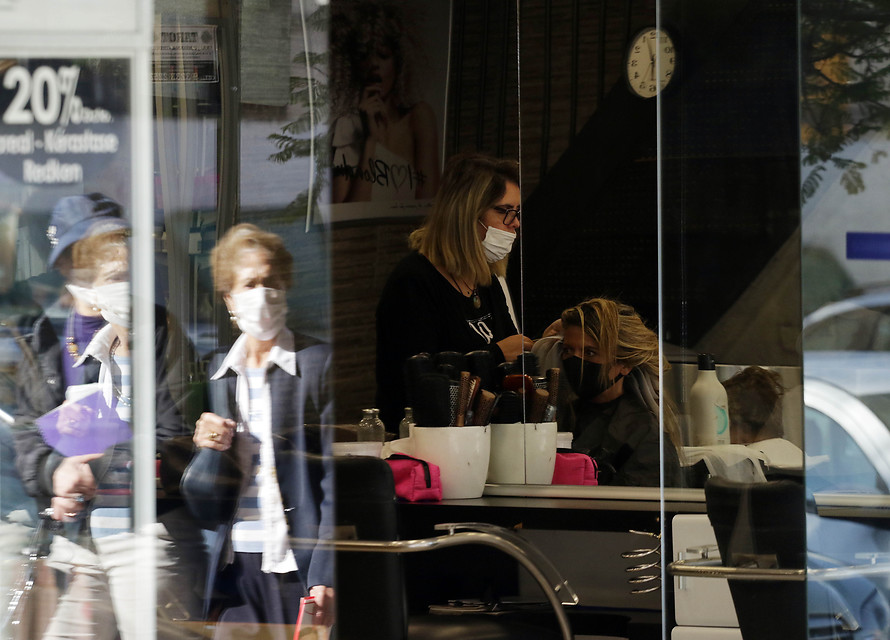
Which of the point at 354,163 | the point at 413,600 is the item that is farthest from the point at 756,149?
the point at 354,163

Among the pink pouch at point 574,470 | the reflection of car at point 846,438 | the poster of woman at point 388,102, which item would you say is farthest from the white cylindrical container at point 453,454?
the reflection of car at point 846,438

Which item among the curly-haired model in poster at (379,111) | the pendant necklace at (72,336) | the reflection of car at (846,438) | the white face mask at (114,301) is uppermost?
the curly-haired model in poster at (379,111)

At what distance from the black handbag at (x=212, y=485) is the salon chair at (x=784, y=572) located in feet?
2.12

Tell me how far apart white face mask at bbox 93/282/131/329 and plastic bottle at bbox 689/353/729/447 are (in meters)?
0.75

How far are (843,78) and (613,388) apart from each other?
1506mm

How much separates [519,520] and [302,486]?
3.09ft

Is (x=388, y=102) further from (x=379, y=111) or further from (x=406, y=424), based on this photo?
(x=406, y=424)

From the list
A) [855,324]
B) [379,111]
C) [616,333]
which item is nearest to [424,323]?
[616,333]

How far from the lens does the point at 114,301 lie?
1.29m

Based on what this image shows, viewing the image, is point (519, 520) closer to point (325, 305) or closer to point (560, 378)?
point (560, 378)

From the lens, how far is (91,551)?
4.33 ft

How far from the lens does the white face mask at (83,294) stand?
1283 mm

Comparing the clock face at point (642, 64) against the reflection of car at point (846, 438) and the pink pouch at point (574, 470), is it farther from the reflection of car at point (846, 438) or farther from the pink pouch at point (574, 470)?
the reflection of car at point (846, 438)

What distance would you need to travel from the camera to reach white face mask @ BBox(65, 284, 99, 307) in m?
1.28
